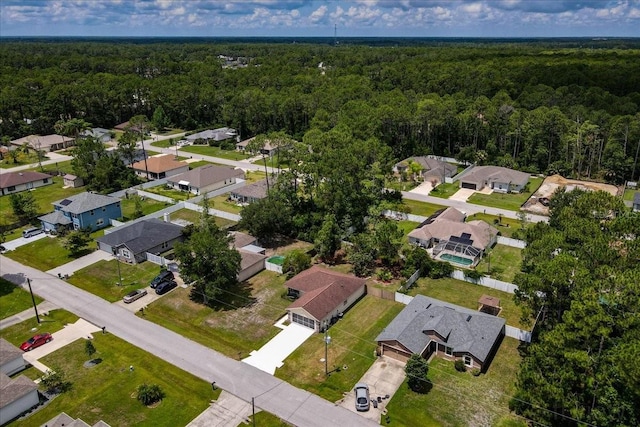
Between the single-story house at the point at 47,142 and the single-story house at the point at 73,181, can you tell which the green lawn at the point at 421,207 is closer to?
the single-story house at the point at 73,181

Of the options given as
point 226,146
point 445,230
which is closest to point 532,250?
point 445,230

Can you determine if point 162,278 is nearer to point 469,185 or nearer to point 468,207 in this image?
point 468,207

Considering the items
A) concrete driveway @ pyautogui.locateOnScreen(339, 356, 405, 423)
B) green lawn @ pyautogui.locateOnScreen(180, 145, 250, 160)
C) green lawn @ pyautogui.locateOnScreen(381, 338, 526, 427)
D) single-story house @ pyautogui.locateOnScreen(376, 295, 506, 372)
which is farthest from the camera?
green lawn @ pyautogui.locateOnScreen(180, 145, 250, 160)

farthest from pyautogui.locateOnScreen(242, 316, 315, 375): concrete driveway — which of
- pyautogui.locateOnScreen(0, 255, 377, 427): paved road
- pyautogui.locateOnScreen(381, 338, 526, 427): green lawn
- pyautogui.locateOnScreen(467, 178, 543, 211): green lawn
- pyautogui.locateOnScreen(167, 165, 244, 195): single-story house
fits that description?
pyautogui.locateOnScreen(467, 178, 543, 211): green lawn

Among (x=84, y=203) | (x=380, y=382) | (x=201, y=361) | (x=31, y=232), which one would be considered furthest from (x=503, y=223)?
(x=31, y=232)

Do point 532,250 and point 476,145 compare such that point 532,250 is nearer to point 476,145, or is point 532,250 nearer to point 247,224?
point 247,224

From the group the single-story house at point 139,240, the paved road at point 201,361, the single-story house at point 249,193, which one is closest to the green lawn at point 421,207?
the single-story house at point 249,193

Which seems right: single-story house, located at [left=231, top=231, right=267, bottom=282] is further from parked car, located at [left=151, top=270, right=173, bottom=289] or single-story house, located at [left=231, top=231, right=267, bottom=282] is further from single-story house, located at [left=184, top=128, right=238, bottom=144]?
single-story house, located at [left=184, top=128, right=238, bottom=144]
